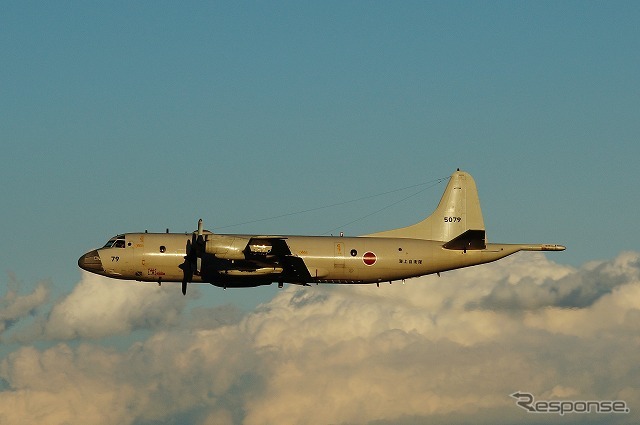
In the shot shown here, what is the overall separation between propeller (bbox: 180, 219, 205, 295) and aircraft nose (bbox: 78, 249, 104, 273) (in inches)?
154

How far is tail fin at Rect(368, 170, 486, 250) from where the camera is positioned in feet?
179

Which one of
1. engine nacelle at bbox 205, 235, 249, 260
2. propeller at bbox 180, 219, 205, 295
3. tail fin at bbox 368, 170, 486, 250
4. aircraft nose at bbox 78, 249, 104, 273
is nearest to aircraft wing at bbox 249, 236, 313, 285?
engine nacelle at bbox 205, 235, 249, 260

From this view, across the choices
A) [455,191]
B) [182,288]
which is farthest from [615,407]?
[182,288]

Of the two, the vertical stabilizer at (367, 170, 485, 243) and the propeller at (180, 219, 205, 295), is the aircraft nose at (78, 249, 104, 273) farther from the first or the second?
the vertical stabilizer at (367, 170, 485, 243)

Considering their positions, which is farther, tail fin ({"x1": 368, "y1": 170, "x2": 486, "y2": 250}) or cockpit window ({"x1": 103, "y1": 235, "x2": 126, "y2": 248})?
tail fin ({"x1": 368, "y1": 170, "x2": 486, "y2": 250})

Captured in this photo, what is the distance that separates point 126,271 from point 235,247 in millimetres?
5420

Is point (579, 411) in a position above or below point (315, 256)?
below

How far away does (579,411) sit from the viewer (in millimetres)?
43219

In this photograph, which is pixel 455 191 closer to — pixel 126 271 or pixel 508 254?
pixel 508 254

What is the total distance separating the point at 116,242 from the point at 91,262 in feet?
4.79

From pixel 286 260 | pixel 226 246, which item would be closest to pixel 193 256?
pixel 226 246

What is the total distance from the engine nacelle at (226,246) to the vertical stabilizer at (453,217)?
7.34 m

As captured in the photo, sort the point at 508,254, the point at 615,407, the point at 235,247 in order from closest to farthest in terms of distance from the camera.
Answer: the point at 615,407 → the point at 235,247 → the point at 508,254

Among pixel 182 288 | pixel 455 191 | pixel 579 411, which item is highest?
pixel 455 191
